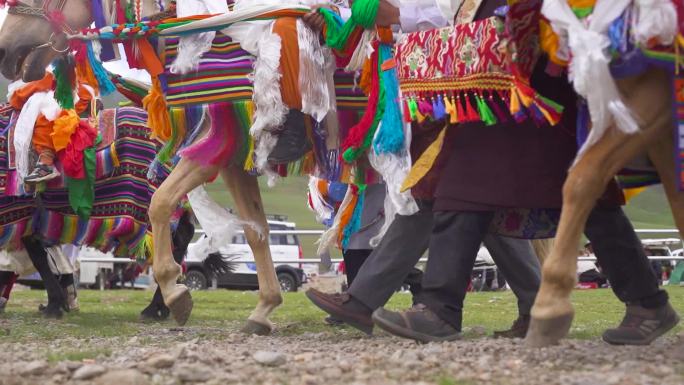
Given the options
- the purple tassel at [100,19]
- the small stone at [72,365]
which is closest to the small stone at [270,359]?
the small stone at [72,365]

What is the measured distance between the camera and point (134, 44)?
560cm

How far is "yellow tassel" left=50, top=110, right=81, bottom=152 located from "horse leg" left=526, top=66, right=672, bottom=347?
15.2ft

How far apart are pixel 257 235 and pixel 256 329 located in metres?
0.58

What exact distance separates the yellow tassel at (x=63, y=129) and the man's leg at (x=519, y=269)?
11.6 feet

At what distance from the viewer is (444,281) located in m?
4.25

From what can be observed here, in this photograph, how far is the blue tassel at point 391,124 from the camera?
4656mm

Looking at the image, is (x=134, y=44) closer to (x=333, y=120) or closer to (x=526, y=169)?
(x=333, y=120)

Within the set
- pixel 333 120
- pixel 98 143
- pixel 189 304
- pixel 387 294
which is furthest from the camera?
pixel 98 143

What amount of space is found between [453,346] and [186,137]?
2.16 m

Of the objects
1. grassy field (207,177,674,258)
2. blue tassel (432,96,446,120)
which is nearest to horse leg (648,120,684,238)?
blue tassel (432,96,446,120)

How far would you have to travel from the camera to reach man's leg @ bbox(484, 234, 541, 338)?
5203 millimetres

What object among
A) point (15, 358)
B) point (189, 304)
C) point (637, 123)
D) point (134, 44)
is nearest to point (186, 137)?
point (134, 44)

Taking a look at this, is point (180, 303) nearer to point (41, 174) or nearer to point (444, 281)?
point (444, 281)

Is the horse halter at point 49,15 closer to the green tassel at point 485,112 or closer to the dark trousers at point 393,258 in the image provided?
the dark trousers at point 393,258
